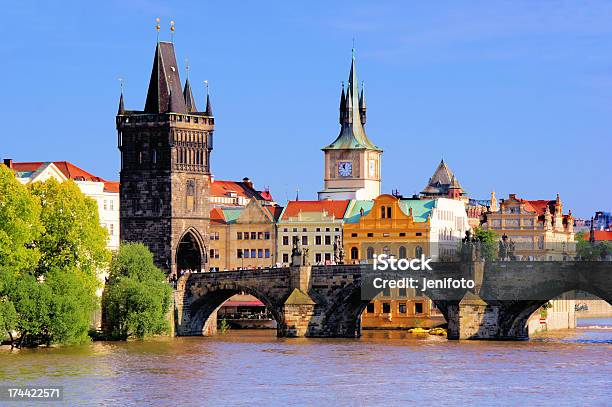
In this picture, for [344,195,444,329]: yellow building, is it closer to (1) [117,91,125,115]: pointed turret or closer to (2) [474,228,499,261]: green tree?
(2) [474,228,499,261]: green tree

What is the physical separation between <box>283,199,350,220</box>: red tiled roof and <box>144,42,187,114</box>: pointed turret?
63.3 feet

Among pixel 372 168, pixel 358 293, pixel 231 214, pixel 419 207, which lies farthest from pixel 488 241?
pixel 358 293

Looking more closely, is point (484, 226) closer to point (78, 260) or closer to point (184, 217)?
point (184, 217)

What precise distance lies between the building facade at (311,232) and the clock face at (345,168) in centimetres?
1319

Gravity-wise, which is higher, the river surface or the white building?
the white building

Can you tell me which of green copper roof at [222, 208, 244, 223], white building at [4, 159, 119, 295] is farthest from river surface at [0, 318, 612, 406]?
green copper roof at [222, 208, 244, 223]

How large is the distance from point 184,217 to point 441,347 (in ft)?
96.5

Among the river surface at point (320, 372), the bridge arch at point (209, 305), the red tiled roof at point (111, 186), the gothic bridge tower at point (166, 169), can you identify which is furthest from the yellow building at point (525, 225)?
the river surface at point (320, 372)

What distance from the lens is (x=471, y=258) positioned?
4963 inches

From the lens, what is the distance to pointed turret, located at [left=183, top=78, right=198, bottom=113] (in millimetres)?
146250

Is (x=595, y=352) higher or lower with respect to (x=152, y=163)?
lower

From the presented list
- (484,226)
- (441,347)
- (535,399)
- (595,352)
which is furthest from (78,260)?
(484,226)

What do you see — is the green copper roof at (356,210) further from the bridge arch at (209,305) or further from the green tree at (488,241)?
→ the bridge arch at (209,305)

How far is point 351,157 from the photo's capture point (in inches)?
6895
